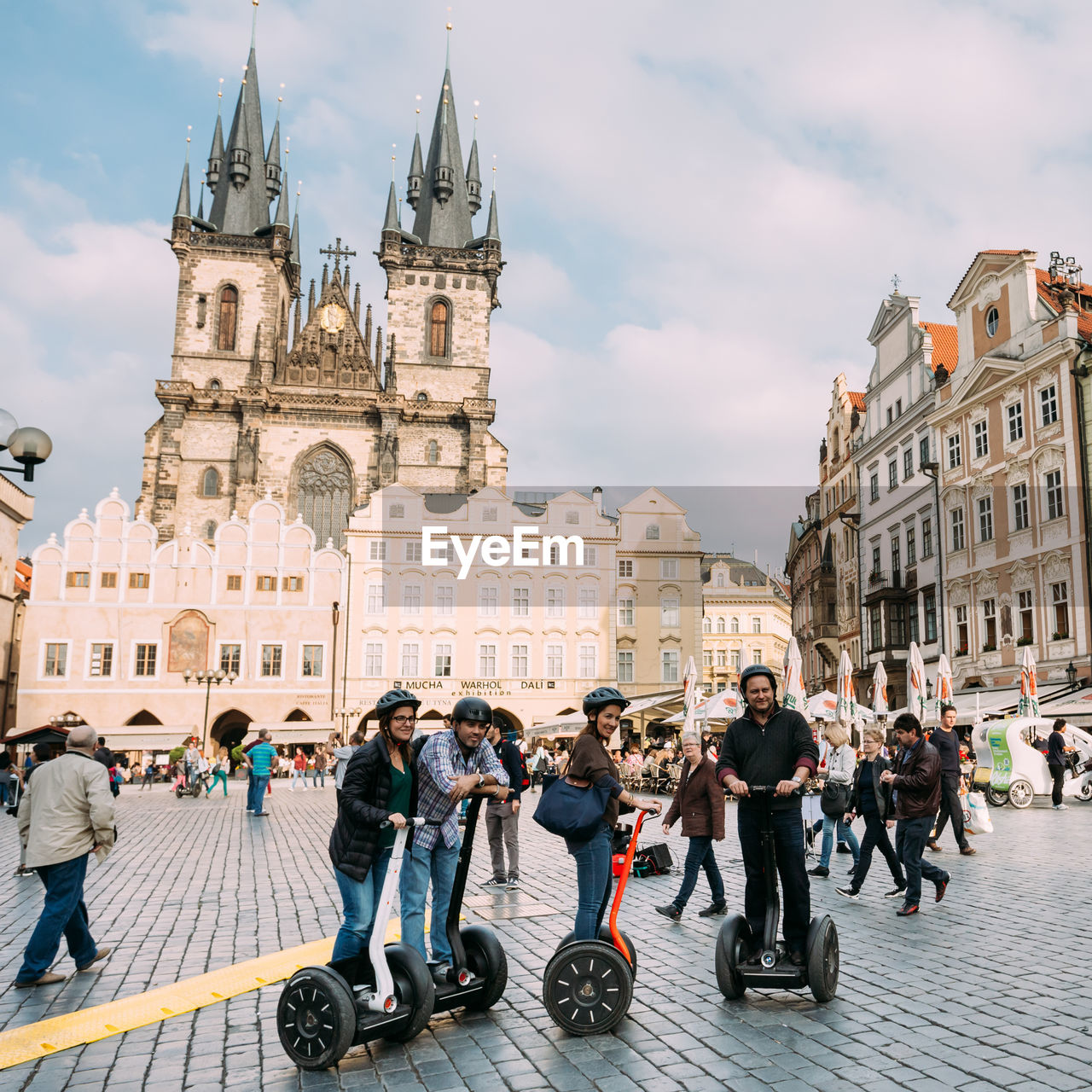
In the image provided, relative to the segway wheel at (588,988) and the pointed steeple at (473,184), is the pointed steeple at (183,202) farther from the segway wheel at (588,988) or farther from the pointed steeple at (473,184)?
the segway wheel at (588,988)

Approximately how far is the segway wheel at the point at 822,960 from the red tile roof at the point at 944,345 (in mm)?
33876

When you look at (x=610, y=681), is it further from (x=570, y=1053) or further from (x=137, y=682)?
(x=570, y=1053)

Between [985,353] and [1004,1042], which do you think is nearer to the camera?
[1004,1042]

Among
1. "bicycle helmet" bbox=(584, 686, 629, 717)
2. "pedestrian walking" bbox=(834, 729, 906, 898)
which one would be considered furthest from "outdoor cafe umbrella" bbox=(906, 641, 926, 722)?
"bicycle helmet" bbox=(584, 686, 629, 717)

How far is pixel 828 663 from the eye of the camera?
4684 cm

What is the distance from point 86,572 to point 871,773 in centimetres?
4349

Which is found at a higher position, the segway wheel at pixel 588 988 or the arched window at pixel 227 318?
the arched window at pixel 227 318

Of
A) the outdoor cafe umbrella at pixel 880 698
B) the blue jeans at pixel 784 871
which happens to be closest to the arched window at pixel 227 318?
the outdoor cafe umbrella at pixel 880 698

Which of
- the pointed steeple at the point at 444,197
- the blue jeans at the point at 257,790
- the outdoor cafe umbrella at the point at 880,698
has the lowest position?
the blue jeans at the point at 257,790

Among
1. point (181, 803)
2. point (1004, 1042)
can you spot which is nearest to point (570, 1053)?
point (1004, 1042)

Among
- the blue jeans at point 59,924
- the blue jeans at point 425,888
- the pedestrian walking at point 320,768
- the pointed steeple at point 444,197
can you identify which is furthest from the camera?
the pointed steeple at point 444,197

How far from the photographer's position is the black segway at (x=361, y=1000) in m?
4.92

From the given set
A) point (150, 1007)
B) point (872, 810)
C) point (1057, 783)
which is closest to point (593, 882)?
point (150, 1007)

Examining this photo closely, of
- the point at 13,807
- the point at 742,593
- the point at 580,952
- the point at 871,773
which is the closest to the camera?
the point at 580,952
